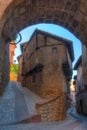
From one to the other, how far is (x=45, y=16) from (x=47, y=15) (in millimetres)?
71

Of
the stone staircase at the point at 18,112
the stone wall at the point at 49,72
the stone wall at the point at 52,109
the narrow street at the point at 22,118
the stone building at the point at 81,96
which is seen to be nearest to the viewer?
the narrow street at the point at 22,118

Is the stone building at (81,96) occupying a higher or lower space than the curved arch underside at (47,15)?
lower

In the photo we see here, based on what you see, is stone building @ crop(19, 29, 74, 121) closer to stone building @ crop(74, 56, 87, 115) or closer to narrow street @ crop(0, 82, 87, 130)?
narrow street @ crop(0, 82, 87, 130)

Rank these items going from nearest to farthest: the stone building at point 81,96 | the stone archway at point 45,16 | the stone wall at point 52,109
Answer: the stone archway at point 45,16 → the stone wall at point 52,109 → the stone building at point 81,96

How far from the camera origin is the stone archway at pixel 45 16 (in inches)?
194

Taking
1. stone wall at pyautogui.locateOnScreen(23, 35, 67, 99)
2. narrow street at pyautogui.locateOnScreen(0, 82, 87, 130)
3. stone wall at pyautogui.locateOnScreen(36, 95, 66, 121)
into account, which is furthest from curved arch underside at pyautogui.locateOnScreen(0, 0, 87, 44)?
stone wall at pyautogui.locateOnScreen(23, 35, 67, 99)

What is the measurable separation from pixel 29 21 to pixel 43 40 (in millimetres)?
14666

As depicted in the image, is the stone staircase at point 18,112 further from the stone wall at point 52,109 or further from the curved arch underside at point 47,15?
the curved arch underside at point 47,15

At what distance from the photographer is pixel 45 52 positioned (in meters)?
20.1

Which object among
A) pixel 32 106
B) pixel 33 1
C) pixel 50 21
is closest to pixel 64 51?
pixel 32 106

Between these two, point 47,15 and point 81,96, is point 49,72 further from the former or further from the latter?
point 47,15

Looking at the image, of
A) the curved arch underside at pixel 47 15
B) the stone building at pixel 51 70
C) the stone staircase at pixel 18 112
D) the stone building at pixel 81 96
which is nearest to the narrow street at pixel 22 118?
the stone staircase at pixel 18 112

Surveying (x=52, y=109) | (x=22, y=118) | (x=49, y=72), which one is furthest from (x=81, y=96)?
(x=22, y=118)

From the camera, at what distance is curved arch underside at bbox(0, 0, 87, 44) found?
4965 millimetres
